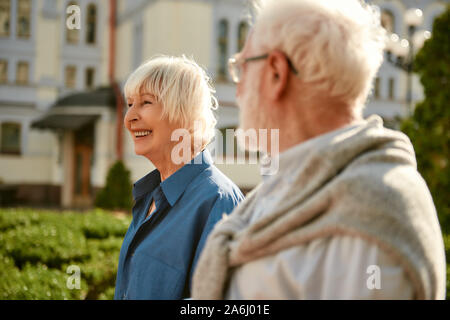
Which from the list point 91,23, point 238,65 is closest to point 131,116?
point 238,65

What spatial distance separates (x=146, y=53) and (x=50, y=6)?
658 centimetres

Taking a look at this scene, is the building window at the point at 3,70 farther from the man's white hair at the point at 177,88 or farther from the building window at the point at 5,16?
the man's white hair at the point at 177,88

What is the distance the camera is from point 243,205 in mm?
1437

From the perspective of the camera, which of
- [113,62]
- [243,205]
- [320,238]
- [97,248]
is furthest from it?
[113,62]

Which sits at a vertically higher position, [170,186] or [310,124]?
[310,124]

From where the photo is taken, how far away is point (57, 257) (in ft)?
16.0

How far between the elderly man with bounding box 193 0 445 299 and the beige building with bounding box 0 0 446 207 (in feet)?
47.5

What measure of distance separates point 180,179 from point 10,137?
21.1 m

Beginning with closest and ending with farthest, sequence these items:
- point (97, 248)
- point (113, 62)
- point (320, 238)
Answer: point (320, 238) → point (97, 248) → point (113, 62)

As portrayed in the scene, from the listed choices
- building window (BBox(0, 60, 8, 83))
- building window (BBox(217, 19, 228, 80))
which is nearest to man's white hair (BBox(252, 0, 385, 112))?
building window (BBox(217, 19, 228, 80))

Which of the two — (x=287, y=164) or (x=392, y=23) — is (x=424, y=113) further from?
(x=392, y=23)

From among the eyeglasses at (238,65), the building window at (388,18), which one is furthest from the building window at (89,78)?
the eyeglasses at (238,65)

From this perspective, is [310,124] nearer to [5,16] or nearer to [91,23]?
[91,23]

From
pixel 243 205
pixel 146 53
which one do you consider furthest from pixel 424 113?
pixel 146 53
